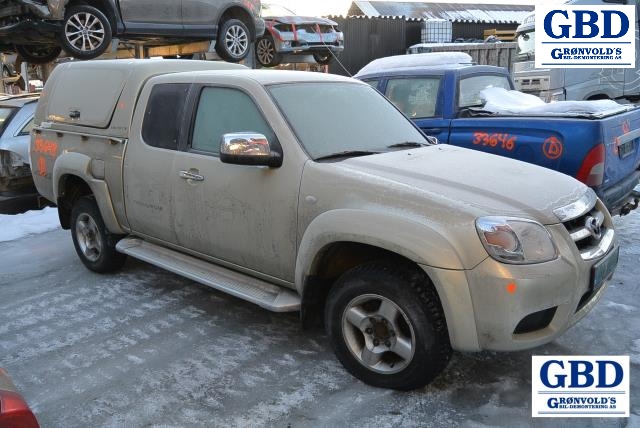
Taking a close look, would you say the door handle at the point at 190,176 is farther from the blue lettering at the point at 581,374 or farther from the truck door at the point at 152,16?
the truck door at the point at 152,16

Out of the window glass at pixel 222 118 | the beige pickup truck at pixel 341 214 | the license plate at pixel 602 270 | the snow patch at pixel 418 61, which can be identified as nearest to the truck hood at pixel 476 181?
the beige pickup truck at pixel 341 214

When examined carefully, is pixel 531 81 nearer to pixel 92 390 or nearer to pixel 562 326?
pixel 562 326

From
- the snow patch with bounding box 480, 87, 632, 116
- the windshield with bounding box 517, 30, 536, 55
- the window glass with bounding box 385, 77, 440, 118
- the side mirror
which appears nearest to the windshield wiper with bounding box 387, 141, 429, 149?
the side mirror

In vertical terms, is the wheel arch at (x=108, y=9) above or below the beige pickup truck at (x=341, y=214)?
above

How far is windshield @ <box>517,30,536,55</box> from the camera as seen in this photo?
12797mm

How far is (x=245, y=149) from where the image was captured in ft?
11.6

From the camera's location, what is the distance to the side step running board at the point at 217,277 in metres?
3.68

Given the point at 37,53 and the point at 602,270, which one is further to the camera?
the point at 37,53

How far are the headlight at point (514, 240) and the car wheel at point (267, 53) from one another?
10319mm

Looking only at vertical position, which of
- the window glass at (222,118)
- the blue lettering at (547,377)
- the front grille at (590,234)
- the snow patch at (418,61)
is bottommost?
the blue lettering at (547,377)

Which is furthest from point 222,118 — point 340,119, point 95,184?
point 95,184

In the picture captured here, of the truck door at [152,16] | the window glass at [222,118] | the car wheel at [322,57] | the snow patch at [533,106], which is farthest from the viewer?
the car wheel at [322,57]

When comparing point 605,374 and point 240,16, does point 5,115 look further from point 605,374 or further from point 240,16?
point 605,374

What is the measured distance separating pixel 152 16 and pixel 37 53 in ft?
9.41
